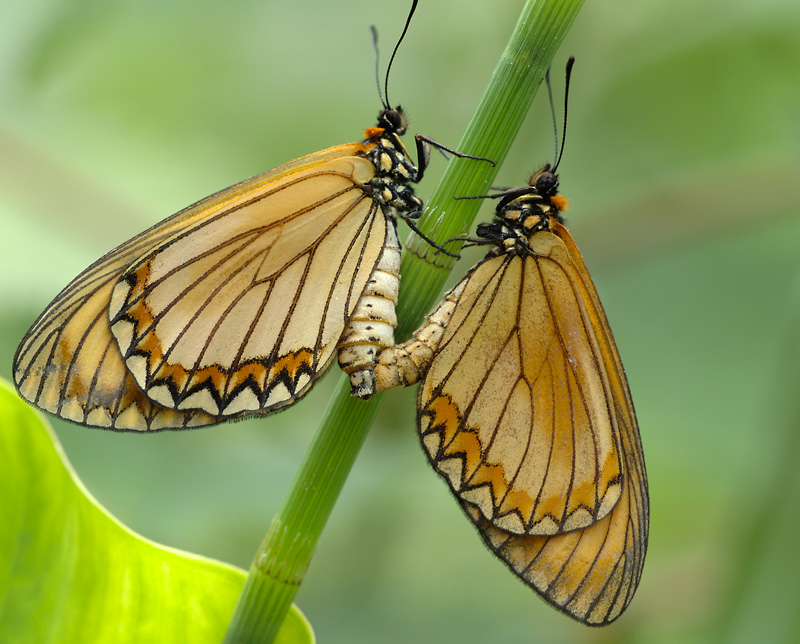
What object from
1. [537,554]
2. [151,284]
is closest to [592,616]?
[537,554]

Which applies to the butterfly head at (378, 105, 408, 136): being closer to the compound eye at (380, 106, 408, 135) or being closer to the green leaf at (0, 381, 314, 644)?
the compound eye at (380, 106, 408, 135)

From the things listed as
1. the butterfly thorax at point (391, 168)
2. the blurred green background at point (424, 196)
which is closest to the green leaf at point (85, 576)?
the butterfly thorax at point (391, 168)

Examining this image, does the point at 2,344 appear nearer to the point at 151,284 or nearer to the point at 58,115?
the point at 58,115

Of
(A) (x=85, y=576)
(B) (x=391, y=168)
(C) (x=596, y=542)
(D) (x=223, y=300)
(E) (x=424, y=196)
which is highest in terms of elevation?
(E) (x=424, y=196)

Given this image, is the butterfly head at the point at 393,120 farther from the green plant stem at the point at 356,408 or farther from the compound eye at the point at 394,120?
the green plant stem at the point at 356,408

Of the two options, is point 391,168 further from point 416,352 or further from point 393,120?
point 416,352

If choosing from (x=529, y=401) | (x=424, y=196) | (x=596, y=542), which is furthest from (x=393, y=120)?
(x=424, y=196)
